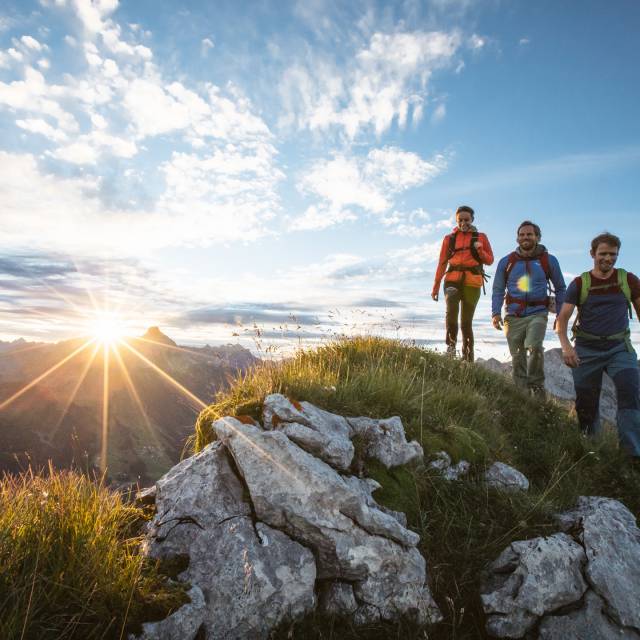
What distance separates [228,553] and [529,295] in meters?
7.80

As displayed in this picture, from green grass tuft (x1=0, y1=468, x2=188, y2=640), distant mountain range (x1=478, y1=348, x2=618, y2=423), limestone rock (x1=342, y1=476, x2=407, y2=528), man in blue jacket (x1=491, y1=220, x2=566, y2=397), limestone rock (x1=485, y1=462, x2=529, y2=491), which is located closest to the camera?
green grass tuft (x1=0, y1=468, x2=188, y2=640)

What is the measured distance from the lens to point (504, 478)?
482 cm

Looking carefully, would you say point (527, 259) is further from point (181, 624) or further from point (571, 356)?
point (181, 624)

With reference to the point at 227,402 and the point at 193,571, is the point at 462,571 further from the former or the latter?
the point at 227,402

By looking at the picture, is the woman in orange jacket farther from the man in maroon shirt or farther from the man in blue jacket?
the man in maroon shirt

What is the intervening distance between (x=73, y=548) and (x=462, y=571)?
10.5 feet

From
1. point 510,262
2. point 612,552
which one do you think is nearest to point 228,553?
point 612,552

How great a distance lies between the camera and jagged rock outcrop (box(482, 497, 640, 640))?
3.34m

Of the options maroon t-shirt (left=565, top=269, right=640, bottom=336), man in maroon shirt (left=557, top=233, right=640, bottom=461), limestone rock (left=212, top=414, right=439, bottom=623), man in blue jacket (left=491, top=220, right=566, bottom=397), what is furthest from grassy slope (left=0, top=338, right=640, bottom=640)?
maroon t-shirt (left=565, top=269, right=640, bottom=336)

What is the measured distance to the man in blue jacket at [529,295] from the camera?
862 centimetres

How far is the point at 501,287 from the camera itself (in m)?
9.07

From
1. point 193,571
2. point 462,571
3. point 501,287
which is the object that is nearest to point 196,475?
point 193,571

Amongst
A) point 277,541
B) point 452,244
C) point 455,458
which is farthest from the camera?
point 452,244

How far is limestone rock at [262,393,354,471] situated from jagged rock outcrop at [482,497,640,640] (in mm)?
1681
